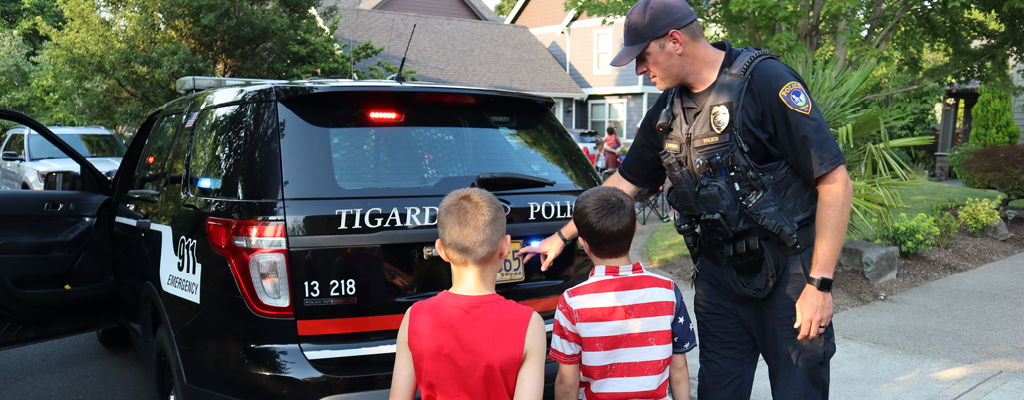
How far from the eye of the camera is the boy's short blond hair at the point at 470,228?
203 cm

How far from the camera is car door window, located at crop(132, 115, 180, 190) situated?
3.58m

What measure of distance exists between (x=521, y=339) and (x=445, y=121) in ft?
4.02

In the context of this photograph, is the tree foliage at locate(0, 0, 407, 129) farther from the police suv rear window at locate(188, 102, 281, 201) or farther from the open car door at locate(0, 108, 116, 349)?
the police suv rear window at locate(188, 102, 281, 201)

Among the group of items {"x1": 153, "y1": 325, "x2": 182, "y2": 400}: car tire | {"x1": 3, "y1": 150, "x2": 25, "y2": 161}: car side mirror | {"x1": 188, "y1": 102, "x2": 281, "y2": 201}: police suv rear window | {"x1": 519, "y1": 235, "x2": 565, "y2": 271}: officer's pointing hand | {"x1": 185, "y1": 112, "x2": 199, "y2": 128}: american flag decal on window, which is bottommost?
{"x1": 153, "y1": 325, "x2": 182, "y2": 400}: car tire

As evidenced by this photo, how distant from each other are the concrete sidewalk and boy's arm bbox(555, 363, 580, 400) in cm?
222

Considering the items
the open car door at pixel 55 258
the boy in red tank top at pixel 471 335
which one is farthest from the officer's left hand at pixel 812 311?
the open car door at pixel 55 258

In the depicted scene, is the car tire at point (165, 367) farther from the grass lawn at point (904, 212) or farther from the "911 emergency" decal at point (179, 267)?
the grass lawn at point (904, 212)

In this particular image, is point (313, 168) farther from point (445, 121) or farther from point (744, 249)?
point (744, 249)

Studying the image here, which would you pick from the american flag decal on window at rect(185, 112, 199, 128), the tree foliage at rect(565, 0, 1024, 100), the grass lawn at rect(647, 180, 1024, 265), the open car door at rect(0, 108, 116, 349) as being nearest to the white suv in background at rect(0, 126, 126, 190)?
the open car door at rect(0, 108, 116, 349)

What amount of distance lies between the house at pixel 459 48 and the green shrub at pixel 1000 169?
13.8 meters

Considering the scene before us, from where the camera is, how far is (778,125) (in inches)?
89.0

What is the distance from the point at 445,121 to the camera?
9.59 feet

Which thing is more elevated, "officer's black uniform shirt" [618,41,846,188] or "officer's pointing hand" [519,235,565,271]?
"officer's black uniform shirt" [618,41,846,188]

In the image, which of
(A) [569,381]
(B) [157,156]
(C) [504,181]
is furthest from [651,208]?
(A) [569,381]
